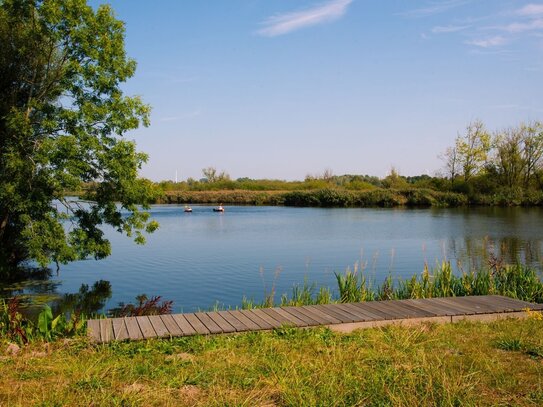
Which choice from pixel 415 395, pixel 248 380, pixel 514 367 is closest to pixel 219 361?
pixel 248 380

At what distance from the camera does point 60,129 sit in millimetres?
15828

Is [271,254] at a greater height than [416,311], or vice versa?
[416,311]

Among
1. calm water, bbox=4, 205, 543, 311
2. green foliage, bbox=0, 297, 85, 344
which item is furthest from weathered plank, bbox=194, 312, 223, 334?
calm water, bbox=4, 205, 543, 311

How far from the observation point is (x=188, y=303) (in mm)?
12695

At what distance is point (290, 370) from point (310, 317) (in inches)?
92.2

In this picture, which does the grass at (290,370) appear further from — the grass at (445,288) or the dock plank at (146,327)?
the grass at (445,288)

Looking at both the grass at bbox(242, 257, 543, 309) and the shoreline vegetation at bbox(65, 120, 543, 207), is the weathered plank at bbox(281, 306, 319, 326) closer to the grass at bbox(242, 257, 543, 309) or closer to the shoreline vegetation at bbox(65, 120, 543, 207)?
the grass at bbox(242, 257, 543, 309)

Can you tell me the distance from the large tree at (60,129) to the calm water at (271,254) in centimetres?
184

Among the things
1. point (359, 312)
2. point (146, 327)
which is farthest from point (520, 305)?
point (146, 327)

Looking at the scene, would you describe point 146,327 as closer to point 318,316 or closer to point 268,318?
point 268,318

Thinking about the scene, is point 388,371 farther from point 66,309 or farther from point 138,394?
point 66,309

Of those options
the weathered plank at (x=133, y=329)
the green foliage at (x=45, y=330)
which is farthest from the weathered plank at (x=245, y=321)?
the green foliage at (x=45, y=330)

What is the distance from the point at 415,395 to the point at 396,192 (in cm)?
5731

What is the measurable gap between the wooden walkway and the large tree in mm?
9112
